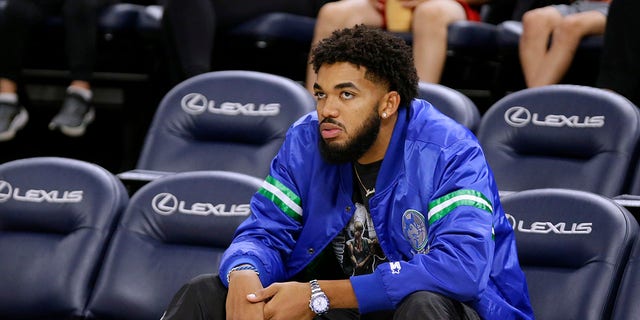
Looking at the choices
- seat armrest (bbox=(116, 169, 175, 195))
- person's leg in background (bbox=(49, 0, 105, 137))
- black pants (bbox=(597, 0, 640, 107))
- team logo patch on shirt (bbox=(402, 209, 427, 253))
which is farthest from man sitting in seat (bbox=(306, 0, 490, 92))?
team logo patch on shirt (bbox=(402, 209, 427, 253))

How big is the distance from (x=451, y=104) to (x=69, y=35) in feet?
6.27

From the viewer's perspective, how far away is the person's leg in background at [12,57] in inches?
167

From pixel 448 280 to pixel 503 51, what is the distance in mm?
1960

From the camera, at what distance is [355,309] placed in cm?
230

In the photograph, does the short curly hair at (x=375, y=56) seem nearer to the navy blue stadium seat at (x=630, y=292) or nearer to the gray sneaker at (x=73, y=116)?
the navy blue stadium seat at (x=630, y=292)

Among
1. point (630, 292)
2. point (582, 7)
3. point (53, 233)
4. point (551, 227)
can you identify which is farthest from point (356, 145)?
point (582, 7)

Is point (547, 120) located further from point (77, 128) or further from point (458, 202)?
point (77, 128)

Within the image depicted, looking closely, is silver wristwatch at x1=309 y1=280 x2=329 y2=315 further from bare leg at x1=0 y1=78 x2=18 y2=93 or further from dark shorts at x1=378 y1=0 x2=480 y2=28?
bare leg at x1=0 y1=78 x2=18 y2=93

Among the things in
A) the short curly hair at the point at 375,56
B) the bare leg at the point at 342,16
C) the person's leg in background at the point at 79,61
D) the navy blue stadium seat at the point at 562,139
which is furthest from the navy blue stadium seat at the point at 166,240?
the person's leg in background at the point at 79,61

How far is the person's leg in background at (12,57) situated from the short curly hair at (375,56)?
229 centimetres

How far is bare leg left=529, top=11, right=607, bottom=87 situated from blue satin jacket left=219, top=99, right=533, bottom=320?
134cm

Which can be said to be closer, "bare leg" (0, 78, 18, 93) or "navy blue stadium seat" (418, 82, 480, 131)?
"navy blue stadium seat" (418, 82, 480, 131)

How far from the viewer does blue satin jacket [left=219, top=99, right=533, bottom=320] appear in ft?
6.81

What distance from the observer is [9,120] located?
426cm
